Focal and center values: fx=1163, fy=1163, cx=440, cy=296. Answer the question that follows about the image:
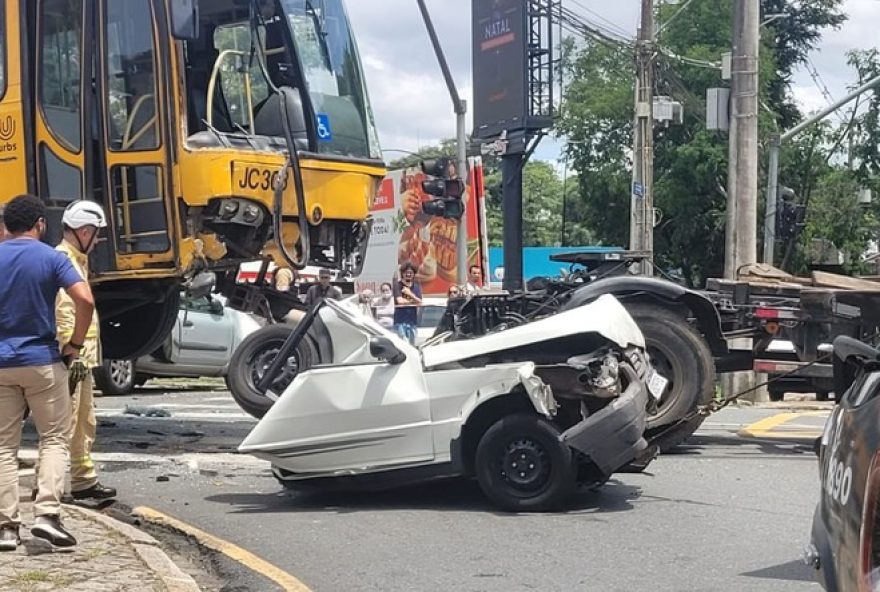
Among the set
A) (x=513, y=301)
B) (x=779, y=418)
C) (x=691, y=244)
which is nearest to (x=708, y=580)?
(x=513, y=301)

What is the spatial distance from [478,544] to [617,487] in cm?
201

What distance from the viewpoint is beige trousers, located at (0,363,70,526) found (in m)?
6.09

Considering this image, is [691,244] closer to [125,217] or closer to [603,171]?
[603,171]

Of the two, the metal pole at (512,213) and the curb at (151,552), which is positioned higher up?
the metal pole at (512,213)

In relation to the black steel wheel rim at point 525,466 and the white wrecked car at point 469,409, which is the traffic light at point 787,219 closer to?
the white wrecked car at point 469,409

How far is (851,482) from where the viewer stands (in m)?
3.29

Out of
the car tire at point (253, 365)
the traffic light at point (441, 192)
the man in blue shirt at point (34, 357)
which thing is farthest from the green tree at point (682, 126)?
the man in blue shirt at point (34, 357)

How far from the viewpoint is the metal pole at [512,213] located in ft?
78.5

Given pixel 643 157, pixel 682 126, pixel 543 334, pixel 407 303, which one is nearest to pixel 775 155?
pixel 643 157

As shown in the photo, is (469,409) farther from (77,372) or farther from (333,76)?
(333,76)

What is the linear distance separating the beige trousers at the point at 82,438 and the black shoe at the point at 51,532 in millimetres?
1369

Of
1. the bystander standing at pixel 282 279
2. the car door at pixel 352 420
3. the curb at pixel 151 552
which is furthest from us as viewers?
the bystander standing at pixel 282 279

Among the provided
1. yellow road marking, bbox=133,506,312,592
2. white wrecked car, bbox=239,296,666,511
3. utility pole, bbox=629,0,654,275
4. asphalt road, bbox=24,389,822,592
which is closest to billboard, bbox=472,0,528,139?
utility pole, bbox=629,0,654,275

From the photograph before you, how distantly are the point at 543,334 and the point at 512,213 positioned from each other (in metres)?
17.3
